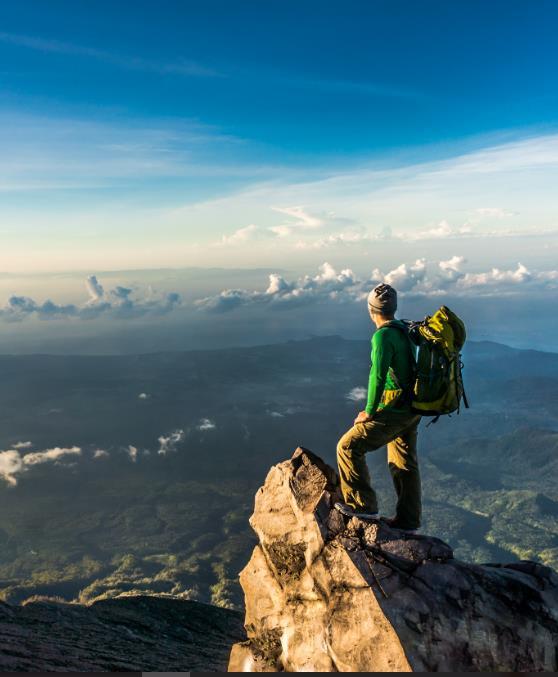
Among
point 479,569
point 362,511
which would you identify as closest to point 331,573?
point 362,511

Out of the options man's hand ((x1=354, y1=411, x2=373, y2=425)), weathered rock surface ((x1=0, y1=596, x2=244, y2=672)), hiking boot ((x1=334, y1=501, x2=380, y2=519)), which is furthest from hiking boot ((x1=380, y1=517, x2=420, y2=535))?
weathered rock surface ((x1=0, y1=596, x2=244, y2=672))

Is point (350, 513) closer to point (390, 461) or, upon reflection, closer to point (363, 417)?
point (390, 461)

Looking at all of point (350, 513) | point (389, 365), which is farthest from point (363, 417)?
point (350, 513)

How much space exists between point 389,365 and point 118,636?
22599 mm

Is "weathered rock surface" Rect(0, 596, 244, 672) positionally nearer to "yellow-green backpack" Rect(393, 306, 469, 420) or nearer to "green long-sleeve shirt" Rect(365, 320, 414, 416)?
"green long-sleeve shirt" Rect(365, 320, 414, 416)

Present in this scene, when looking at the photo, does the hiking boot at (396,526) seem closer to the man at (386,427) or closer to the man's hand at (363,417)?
the man at (386,427)

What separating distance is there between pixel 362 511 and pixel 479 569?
2.89 metres

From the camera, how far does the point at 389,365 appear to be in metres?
10.7

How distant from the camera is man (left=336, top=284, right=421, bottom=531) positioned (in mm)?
10719

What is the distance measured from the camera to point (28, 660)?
51.1ft

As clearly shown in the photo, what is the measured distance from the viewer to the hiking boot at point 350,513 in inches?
453

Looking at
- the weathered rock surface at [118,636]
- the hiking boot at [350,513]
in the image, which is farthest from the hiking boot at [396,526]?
the weathered rock surface at [118,636]

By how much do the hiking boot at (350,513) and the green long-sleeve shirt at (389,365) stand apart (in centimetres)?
262

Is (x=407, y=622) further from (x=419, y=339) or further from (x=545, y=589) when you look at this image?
(x=419, y=339)
